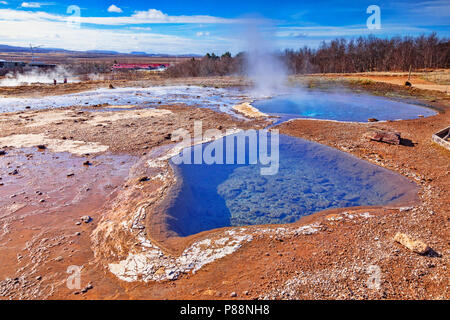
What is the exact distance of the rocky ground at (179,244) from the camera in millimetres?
3676

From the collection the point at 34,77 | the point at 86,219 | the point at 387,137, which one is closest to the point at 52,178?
the point at 86,219

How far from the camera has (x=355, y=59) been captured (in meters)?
40.8

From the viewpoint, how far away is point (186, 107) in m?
17.0

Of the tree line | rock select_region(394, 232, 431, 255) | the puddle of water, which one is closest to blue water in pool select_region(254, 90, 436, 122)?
the puddle of water

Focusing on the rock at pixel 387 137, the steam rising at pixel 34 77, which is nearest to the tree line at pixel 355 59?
the steam rising at pixel 34 77

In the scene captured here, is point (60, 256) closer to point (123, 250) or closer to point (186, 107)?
point (123, 250)

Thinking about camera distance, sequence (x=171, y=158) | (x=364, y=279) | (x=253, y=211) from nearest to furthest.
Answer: (x=364, y=279), (x=253, y=211), (x=171, y=158)

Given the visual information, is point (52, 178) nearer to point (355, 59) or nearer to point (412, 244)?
point (412, 244)

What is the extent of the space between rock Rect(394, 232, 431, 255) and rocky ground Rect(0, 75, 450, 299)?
75 millimetres

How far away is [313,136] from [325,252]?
7.32 m

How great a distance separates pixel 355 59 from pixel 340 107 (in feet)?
95.3

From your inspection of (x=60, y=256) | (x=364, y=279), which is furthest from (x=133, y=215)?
(x=364, y=279)

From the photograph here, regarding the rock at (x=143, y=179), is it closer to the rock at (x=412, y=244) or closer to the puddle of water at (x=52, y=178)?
the puddle of water at (x=52, y=178)

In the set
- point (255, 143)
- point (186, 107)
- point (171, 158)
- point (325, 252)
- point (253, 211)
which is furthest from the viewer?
point (186, 107)
